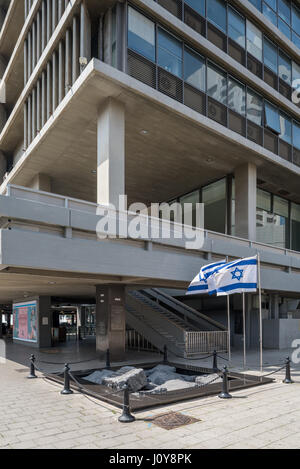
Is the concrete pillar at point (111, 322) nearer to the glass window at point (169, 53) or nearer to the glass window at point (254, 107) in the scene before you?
the glass window at point (169, 53)

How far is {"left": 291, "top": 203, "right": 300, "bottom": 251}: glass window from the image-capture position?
30.2 meters

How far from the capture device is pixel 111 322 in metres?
17.7

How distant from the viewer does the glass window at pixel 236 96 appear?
824 inches

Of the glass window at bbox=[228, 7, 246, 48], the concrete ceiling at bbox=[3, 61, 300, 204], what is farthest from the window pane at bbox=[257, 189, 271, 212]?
the glass window at bbox=[228, 7, 246, 48]

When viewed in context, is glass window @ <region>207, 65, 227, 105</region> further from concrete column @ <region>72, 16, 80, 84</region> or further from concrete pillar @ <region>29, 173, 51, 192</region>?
concrete pillar @ <region>29, 173, 51, 192</region>

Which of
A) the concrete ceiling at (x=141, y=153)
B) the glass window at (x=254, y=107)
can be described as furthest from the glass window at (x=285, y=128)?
the glass window at (x=254, y=107)

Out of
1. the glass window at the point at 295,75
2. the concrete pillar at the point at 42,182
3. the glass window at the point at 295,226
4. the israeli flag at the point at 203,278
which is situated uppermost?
the glass window at the point at 295,75

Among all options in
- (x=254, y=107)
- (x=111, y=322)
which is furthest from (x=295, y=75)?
(x=111, y=322)

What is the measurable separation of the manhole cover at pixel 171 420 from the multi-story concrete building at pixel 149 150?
19.2ft

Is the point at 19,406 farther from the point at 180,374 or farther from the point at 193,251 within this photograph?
the point at 193,251

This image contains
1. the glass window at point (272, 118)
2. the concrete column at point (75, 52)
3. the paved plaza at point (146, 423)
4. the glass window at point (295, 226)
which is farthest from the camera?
the glass window at point (295, 226)

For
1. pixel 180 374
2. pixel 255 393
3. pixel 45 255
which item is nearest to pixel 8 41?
pixel 45 255

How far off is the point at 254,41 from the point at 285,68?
3.65 meters

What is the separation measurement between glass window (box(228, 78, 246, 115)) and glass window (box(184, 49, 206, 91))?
7.10ft
